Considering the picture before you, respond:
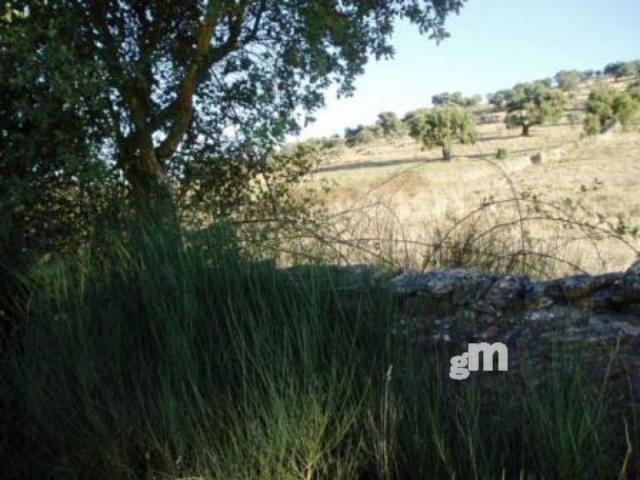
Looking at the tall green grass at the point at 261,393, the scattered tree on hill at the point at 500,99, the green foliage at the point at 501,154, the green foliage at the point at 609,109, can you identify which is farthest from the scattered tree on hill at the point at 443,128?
the tall green grass at the point at 261,393

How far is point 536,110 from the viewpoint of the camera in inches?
2239

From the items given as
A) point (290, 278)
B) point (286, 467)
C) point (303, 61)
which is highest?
point (303, 61)

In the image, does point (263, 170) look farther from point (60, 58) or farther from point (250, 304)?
point (250, 304)

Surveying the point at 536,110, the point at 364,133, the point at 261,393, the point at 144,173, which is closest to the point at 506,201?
the point at 144,173

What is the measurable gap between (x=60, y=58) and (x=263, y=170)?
8.14 ft

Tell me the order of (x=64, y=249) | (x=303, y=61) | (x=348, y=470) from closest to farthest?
(x=348, y=470)
(x=64, y=249)
(x=303, y=61)

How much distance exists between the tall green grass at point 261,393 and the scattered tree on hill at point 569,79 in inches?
3835

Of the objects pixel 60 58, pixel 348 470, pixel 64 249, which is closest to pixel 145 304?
pixel 348 470

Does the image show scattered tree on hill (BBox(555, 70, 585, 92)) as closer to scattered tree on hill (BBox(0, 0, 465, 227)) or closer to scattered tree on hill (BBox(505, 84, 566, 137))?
scattered tree on hill (BBox(505, 84, 566, 137))

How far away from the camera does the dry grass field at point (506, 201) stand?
18.1ft

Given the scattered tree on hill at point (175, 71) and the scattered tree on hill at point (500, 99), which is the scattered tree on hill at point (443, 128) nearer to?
the scattered tree on hill at point (500, 99)

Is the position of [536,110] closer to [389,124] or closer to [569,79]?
[389,124]

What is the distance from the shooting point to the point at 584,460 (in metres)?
2.05

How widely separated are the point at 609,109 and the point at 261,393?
1757 inches
